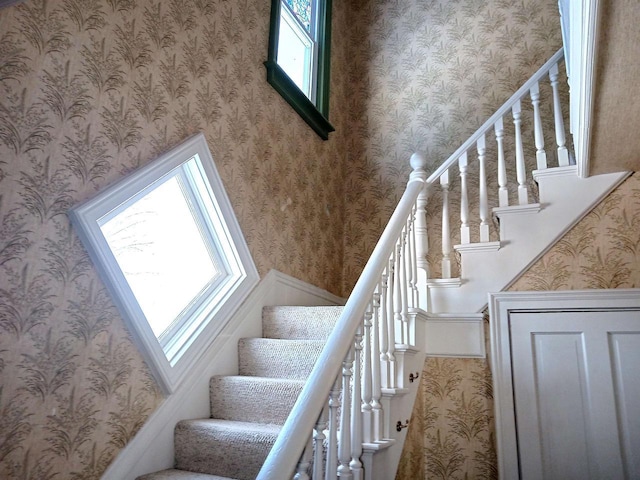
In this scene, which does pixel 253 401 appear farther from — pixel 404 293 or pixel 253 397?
pixel 404 293

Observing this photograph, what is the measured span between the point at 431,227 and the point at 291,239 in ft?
3.75

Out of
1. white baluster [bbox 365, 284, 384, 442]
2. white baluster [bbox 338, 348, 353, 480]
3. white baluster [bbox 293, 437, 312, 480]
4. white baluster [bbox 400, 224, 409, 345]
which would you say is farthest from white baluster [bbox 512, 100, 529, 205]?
white baluster [bbox 293, 437, 312, 480]

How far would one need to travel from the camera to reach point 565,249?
8.84 feet

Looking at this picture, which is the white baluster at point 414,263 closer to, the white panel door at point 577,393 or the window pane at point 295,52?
the white panel door at point 577,393

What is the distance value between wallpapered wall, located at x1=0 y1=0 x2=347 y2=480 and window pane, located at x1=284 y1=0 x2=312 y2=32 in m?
1.08

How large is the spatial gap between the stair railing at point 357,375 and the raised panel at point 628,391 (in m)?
1.08

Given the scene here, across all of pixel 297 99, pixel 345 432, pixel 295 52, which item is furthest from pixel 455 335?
pixel 295 52

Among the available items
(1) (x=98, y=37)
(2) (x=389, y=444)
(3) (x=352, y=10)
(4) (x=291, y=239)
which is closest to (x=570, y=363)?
(2) (x=389, y=444)

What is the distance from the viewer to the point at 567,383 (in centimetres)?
261

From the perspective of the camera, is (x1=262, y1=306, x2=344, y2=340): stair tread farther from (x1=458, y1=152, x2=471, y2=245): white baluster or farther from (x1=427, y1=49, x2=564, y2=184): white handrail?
(x1=427, y1=49, x2=564, y2=184): white handrail

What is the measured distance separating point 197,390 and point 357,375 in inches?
37.3

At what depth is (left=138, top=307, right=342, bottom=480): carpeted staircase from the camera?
1881 millimetres

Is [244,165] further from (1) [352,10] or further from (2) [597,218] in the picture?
(1) [352,10]

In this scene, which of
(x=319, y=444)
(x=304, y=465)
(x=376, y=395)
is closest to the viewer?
(x=304, y=465)
